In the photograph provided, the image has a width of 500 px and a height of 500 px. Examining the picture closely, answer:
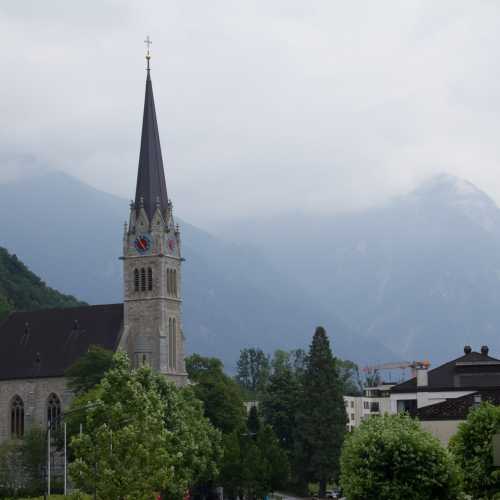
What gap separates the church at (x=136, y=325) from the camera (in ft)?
449

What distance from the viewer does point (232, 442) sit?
122 metres

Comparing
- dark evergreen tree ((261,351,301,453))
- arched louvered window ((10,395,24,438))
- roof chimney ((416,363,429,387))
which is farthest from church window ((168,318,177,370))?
roof chimney ((416,363,429,387))

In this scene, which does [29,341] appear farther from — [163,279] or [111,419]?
[111,419]

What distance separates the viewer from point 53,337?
144625 mm

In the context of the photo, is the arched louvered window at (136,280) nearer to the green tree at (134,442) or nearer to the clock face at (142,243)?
the clock face at (142,243)

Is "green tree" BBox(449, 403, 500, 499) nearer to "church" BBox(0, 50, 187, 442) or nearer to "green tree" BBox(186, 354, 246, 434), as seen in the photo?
"green tree" BBox(186, 354, 246, 434)

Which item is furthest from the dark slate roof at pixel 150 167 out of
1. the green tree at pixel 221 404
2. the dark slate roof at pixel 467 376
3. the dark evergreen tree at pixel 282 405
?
the dark slate roof at pixel 467 376

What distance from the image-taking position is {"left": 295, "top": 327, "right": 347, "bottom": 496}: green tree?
136875 millimetres

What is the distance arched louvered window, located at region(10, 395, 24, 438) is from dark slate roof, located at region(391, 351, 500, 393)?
4678 centimetres

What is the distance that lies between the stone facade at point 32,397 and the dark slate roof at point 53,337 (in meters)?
0.82

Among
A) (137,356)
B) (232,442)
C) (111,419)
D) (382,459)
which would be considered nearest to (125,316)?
(137,356)

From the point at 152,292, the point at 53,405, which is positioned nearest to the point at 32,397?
the point at 53,405

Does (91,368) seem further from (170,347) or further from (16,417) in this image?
(16,417)

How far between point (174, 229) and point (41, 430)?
27.8 metres
